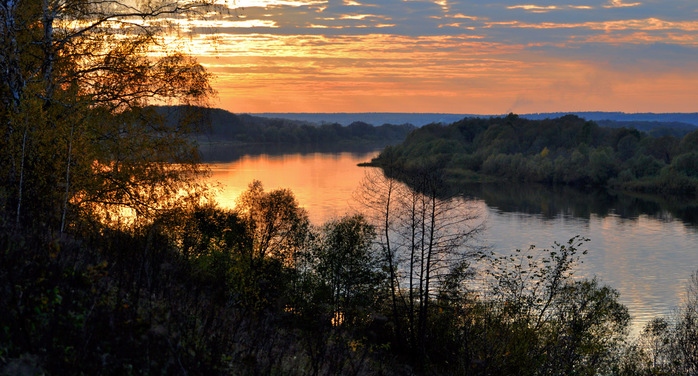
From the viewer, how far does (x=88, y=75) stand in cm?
1495

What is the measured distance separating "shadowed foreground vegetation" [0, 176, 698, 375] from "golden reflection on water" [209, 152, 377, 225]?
607 inches

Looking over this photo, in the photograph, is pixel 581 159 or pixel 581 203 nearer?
pixel 581 203

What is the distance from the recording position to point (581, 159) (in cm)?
14025

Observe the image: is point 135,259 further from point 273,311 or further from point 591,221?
point 591,221

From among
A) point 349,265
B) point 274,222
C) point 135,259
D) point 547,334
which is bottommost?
point 349,265

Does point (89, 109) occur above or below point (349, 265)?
above

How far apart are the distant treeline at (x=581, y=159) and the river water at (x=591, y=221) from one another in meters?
11.7

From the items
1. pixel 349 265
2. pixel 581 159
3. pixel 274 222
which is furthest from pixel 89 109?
pixel 581 159

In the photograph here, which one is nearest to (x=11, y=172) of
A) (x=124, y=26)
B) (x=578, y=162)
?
(x=124, y=26)

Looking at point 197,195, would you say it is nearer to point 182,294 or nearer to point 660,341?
point 182,294

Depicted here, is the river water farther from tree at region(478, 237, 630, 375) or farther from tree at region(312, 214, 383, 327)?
tree at region(312, 214, 383, 327)

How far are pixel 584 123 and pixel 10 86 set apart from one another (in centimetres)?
20338

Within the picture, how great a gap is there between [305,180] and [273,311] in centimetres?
8071

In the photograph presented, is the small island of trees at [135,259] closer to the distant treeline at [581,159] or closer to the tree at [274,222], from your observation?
the tree at [274,222]
